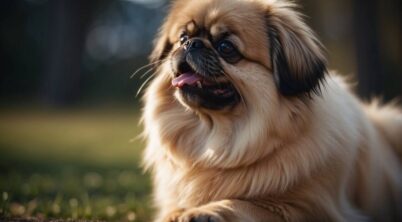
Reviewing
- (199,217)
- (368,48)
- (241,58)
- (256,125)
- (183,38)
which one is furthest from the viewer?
(368,48)

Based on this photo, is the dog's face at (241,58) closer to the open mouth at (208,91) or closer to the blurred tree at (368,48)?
the open mouth at (208,91)

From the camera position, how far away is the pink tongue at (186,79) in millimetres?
3689

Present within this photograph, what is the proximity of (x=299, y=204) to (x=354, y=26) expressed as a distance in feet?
30.3

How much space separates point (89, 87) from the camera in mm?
21109

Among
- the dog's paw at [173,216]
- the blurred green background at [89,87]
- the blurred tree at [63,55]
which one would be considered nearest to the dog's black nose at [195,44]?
the blurred green background at [89,87]

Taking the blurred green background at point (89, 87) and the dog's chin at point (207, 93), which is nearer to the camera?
the dog's chin at point (207, 93)

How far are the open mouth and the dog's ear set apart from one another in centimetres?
31

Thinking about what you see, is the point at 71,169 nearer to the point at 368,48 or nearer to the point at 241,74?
the point at 241,74

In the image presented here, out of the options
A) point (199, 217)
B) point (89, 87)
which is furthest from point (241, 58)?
point (89, 87)

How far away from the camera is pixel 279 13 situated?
12.5 ft

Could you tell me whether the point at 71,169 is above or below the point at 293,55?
below

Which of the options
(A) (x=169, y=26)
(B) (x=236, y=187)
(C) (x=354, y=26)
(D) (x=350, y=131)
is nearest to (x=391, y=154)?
(D) (x=350, y=131)

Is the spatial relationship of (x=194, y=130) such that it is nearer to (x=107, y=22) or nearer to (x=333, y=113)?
(x=333, y=113)

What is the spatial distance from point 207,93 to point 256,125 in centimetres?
38
